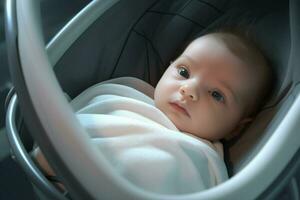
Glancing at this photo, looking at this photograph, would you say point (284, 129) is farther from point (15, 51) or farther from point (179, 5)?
point (179, 5)

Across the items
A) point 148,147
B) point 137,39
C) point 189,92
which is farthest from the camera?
point 137,39

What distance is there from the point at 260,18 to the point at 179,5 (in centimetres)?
19

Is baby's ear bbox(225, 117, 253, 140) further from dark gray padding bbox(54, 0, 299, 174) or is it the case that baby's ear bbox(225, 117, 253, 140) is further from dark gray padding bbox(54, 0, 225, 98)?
dark gray padding bbox(54, 0, 225, 98)

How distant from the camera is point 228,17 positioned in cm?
108

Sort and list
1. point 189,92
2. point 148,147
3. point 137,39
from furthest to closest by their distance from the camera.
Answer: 1. point 137,39
2. point 189,92
3. point 148,147

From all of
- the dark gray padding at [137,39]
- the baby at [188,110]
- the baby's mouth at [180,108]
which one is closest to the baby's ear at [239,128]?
the baby at [188,110]

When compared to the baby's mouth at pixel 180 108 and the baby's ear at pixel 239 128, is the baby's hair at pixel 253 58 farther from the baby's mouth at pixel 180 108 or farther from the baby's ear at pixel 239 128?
the baby's mouth at pixel 180 108

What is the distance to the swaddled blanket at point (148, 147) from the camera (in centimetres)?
72

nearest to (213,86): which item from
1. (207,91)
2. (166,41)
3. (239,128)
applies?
(207,91)

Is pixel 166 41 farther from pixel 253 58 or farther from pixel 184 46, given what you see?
pixel 253 58

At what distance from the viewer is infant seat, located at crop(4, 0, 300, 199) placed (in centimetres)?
71

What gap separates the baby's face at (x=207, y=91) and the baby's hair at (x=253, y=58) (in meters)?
0.02

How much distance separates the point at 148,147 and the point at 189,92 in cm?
16

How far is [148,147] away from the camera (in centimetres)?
77
